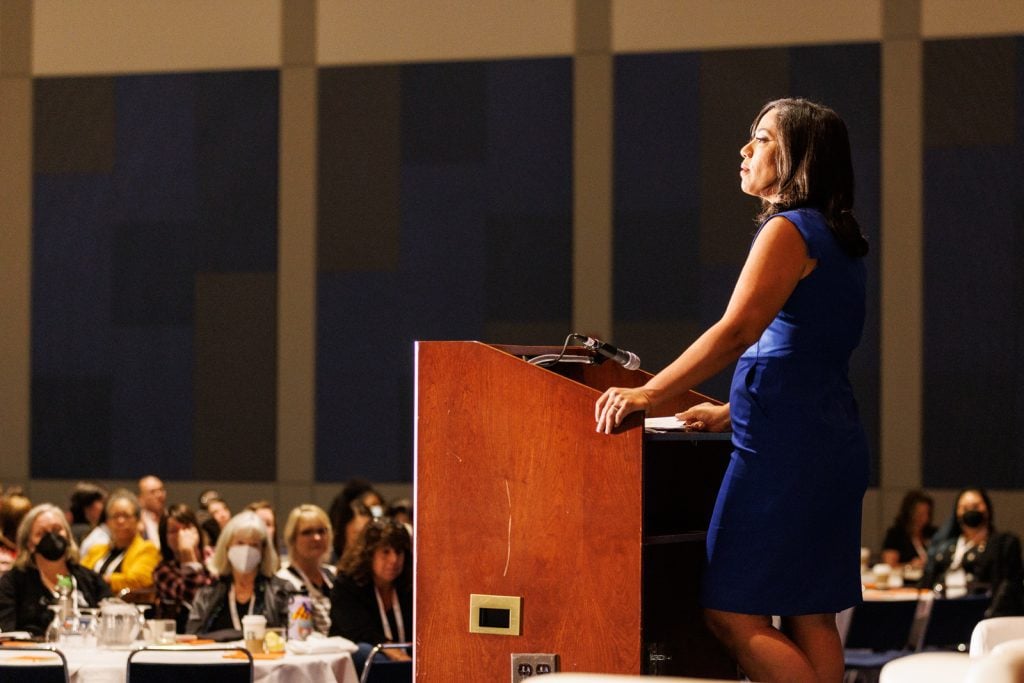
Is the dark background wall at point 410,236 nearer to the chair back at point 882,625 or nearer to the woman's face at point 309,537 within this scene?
the chair back at point 882,625

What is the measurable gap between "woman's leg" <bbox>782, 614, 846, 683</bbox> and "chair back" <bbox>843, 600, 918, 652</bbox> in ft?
15.0

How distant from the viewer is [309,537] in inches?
261

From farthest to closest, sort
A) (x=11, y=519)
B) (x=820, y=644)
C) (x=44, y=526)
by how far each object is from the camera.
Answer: (x=11, y=519)
(x=44, y=526)
(x=820, y=644)

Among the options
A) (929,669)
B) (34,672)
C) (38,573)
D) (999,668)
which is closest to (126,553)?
(38,573)

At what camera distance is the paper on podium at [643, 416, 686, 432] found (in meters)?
2.66

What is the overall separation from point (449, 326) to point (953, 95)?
4452 millimetres

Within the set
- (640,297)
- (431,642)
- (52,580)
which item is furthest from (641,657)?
(640,297)

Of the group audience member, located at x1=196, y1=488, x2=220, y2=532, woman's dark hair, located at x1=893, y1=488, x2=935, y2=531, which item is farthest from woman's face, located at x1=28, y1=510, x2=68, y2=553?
woman's dark hair, located at x1=893, y1=488, x2=935, y2=531

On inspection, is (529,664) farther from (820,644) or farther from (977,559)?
(977,559)

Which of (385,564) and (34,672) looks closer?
(34,672)

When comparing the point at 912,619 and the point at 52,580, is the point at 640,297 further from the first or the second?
the point at 52,580

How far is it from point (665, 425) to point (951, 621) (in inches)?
Answer: 203

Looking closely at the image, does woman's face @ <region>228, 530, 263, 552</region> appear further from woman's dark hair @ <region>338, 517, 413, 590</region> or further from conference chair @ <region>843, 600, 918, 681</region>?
conference chair @ <region>843, 600, 918, 681</region>

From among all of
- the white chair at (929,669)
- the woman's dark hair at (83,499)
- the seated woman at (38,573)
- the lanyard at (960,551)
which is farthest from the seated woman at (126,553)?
the white chair at (929,669)
